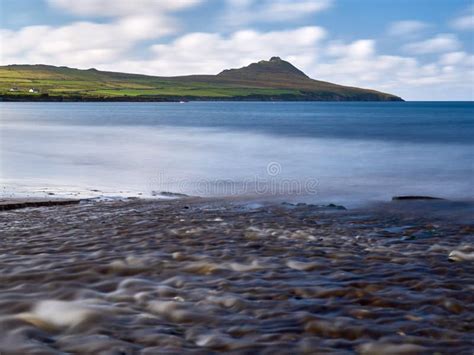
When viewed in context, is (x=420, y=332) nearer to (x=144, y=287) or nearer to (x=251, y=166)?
(x=144, y=287)

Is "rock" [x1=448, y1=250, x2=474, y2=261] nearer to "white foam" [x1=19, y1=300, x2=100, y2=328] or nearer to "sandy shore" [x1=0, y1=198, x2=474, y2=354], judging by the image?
"sandy shore" [x1=0, y1=198, x2=474, y2=354]

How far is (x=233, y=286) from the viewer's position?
32.0ft

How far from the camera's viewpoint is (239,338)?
749 cm

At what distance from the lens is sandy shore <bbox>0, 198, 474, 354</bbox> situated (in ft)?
24.5

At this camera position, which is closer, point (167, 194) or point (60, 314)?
point (60, 314)

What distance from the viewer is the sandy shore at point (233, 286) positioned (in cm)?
747

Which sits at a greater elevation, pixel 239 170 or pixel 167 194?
pixel 239 170

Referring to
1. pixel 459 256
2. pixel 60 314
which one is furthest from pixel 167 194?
pixel 60 314

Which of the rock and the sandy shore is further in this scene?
the rock

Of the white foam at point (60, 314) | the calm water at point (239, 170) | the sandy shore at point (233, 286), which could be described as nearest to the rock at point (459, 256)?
the sandy shore at point (233, 286)

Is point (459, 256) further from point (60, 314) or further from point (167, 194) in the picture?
point (167, 194)

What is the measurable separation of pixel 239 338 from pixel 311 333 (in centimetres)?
107

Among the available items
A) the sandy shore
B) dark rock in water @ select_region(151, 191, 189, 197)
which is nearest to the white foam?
the sandy shore

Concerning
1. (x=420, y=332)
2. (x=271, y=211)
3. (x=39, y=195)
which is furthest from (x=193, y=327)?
(x=39, y=195)
